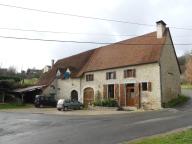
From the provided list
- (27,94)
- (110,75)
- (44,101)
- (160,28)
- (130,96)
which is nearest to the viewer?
(160,28)

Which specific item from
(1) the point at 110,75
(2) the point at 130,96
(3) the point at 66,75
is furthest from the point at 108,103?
(3) the point at 66,75

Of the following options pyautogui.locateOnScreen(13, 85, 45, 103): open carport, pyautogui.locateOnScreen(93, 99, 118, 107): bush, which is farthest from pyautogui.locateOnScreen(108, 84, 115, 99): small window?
pyautogui.locateOnScreen(13, 85, 45, 103): open carport

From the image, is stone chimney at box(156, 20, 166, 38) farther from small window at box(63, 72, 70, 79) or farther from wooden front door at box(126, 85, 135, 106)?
small window at box(63, 72, 70, 79)

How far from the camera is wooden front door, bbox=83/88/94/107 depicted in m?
40.3

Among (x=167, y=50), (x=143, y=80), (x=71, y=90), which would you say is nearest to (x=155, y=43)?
(x=167, y=50)

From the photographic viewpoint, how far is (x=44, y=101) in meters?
41.8

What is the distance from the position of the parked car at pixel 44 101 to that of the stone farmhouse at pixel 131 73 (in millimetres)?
2740

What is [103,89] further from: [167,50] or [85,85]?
[167,50]

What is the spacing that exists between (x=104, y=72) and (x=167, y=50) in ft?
26.5

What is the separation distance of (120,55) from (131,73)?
4098 millimetres

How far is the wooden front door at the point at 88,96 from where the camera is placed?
40.3 m

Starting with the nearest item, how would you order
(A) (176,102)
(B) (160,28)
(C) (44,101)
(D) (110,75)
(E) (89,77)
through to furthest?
(A) (176,102), (B) (160,28), (D) (110,75), (E) (89,77), (C) (44,101)

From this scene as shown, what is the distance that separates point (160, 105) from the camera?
31.6 metres

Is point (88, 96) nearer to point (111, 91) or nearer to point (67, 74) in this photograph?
point (111, 91)
